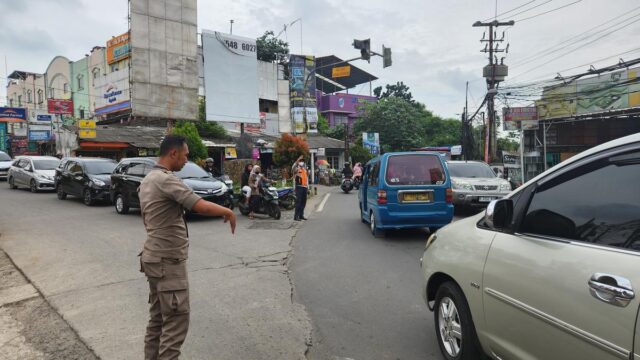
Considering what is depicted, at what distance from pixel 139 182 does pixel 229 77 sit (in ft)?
63.3

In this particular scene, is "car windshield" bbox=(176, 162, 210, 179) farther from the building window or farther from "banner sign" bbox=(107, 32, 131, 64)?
the building window

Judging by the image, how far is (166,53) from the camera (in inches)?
1180

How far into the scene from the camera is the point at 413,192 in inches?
349

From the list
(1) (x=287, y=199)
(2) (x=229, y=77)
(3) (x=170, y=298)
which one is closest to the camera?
(3) (x=170, y=298)

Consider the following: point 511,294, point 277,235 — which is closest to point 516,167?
point 277,235

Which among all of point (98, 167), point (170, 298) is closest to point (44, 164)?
point (98, 167)

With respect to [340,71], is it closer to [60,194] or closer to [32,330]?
[60,194]

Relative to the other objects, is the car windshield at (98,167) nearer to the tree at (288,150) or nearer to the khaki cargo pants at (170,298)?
the tree at (288,150)

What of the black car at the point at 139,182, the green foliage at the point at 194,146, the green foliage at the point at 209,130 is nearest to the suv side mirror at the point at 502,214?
the black car at the point at 139,182

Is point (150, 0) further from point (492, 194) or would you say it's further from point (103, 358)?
point (103, 358)

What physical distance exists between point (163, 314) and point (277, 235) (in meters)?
7.00

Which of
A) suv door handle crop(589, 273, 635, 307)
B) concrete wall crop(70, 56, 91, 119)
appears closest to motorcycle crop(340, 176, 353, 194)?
suv door handle crop(589, 273, 635, 307)

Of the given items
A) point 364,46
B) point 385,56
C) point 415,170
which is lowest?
point 415,170

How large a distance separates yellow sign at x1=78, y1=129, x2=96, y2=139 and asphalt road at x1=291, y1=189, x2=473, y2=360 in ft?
62.4
